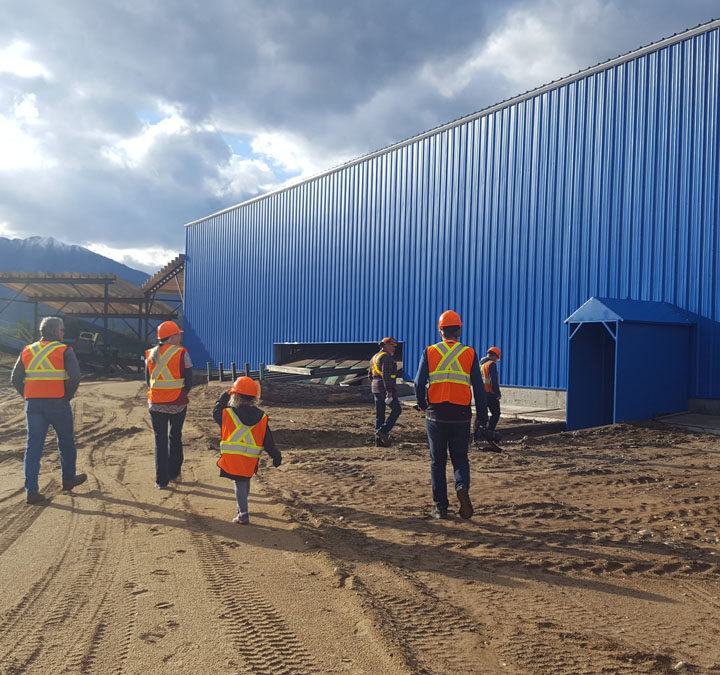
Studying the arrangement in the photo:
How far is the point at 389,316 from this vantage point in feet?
68.7

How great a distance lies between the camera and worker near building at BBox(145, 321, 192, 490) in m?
7.02

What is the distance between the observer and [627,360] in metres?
12.1

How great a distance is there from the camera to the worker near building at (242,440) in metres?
5.64

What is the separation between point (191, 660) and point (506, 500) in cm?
416

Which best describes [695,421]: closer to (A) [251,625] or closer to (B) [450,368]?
(B) [450,368]

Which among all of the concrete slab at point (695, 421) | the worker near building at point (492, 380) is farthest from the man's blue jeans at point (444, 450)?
→ the concrete slab at point (695, 421)

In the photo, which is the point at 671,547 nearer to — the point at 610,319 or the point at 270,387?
the point at 610,319

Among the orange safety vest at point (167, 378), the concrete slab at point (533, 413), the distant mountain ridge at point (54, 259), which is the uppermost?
the distant mountain ridge at point (54, 259)

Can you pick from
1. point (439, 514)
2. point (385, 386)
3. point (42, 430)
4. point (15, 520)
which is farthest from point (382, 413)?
point (15, 520)

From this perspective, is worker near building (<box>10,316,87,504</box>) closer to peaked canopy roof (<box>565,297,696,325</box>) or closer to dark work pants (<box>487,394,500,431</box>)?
dark work pants (<box>487,394,500,431</box>)

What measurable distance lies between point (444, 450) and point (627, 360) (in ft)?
25.1

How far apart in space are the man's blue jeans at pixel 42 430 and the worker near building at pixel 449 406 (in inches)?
155

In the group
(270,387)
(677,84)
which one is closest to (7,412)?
(270,387)

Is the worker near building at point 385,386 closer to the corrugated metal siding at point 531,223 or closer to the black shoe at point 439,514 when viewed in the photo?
the black shoe at point 439,514
